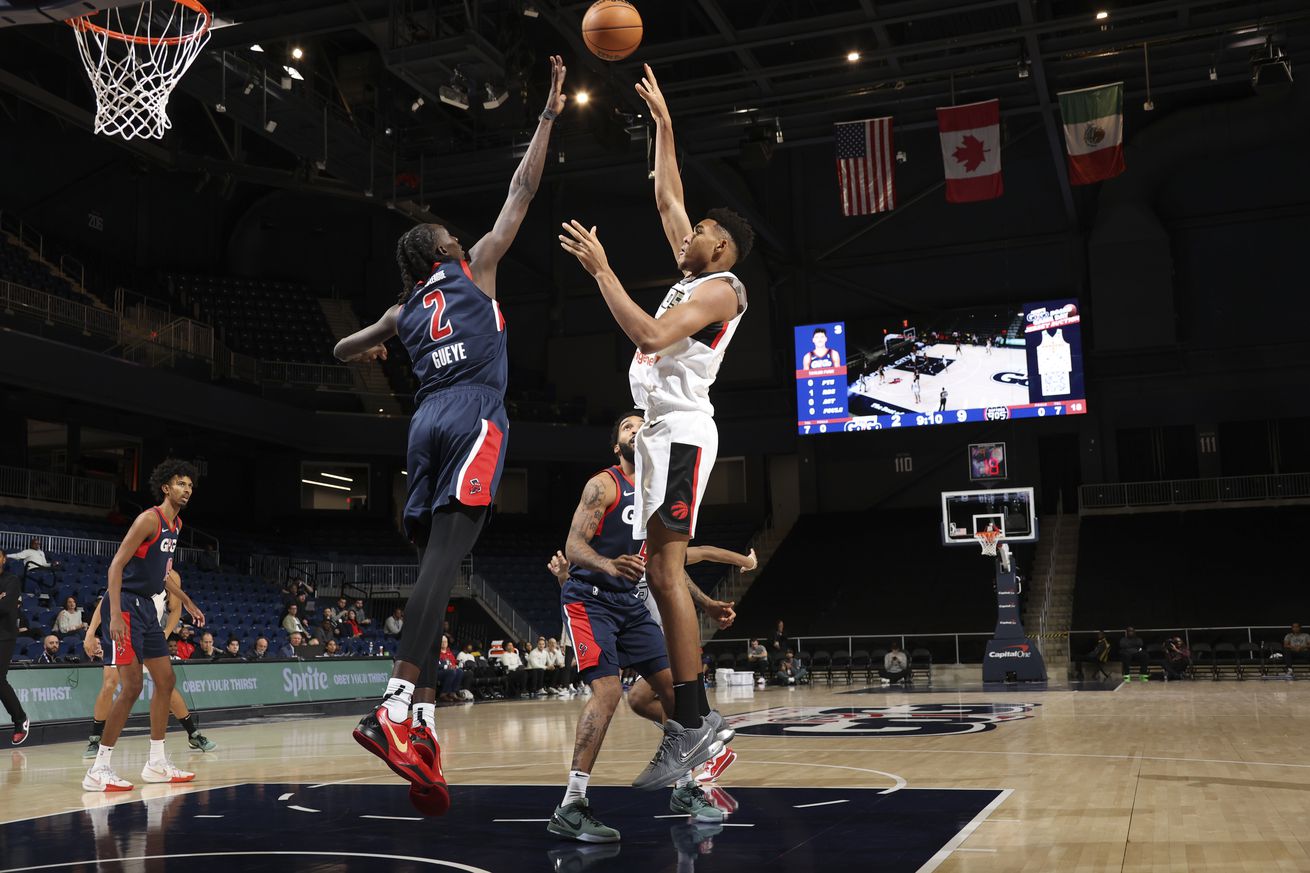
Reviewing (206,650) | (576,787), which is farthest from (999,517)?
(576,787)

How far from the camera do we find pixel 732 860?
3.98m

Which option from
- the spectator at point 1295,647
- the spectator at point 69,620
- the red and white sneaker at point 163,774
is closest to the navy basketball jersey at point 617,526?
the red and white sneaker at point 163,774

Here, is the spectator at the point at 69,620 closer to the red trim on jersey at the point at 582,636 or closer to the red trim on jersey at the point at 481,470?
the red trim on jersey at the point at 582,636

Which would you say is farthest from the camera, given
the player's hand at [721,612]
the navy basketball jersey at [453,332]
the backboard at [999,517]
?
the backboard at [999,517]

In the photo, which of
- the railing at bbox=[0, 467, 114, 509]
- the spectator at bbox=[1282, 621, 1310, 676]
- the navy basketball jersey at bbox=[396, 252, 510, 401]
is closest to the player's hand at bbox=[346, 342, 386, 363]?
the navy basketball jersey at bbox=[396, 252, 510, 401]

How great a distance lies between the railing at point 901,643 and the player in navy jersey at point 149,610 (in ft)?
51.9

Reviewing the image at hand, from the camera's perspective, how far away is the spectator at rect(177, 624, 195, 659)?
14.1m

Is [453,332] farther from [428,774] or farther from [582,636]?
[582,636]

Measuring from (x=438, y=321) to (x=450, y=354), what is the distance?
13 cm

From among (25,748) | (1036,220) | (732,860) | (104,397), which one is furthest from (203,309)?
(732,860)

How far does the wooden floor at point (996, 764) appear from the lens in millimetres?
4211

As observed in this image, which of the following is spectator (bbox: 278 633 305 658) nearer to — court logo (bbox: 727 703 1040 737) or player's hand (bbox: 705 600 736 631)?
court logo (bbox: 727 703 1040 737)

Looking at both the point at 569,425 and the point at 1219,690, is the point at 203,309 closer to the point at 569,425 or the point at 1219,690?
the point at 569,425

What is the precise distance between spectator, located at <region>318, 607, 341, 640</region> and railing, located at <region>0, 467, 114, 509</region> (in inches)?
233
